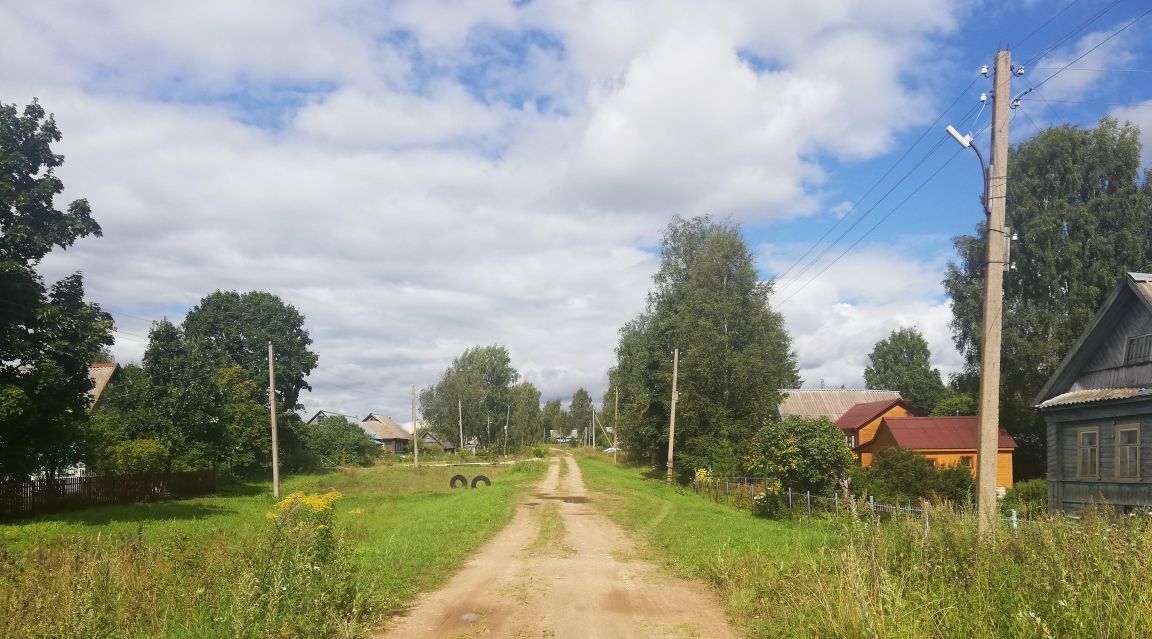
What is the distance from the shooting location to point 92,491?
2928 centimetres

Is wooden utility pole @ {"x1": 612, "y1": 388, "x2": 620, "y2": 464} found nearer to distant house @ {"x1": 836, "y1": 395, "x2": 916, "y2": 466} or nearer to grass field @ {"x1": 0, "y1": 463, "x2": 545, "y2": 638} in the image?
distant house @ {"x1": 836, "y1": 395, "x2": 916, "y2": 466}

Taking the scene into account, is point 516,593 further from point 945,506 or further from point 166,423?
point 166,423

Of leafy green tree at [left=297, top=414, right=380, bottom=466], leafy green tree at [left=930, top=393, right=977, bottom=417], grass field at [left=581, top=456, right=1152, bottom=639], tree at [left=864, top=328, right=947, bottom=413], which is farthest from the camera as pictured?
tree at [left=864, top=328, right=947, bottom=413]

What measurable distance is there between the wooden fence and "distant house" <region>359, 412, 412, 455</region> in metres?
69.6

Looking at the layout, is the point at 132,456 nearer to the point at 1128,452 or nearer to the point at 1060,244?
the point at 1128,452

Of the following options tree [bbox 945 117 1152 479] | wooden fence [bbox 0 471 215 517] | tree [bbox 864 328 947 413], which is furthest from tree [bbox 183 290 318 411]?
tree [bbox 864 328 947 413]

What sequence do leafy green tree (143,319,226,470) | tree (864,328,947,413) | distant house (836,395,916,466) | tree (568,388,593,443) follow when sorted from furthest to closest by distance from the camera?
tree (568,388,593,443), tree (864,328,947,413), distant house (836,395,916,466), leafy green tree (143,319,226,470)

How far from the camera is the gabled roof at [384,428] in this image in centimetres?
10975

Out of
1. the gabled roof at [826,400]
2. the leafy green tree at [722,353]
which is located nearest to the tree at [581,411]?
the gabled roof at [826,400]

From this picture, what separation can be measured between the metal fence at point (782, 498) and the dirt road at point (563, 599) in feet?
11.4

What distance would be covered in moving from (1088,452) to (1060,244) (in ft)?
54.4

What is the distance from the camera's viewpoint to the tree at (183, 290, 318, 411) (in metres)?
53.3

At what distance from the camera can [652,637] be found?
25.3ft

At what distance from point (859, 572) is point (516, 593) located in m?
4.77
